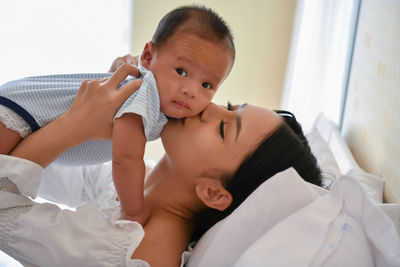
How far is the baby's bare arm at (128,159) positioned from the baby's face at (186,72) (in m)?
0.13

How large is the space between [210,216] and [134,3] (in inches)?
115

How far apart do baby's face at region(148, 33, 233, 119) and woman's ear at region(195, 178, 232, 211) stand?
0.70 ft

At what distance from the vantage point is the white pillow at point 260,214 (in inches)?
39.9

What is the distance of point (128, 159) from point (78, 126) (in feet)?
0.71

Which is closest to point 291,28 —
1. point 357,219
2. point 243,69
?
point 243,69

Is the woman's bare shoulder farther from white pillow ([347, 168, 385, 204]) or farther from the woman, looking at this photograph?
white pillow ([347, 168, 385, 204])

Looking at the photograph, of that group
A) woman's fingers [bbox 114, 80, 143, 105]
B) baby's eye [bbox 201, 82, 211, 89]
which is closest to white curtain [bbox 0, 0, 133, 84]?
woman's fingers [bbox 114, 80, 143, 105]

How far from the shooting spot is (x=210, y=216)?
4.15ft

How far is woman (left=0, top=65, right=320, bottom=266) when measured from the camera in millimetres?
1066

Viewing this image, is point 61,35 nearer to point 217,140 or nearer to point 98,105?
point 98,105

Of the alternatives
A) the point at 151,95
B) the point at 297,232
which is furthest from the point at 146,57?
the point at 297,232

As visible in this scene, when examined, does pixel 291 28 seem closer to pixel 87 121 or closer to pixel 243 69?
pixel 243 69

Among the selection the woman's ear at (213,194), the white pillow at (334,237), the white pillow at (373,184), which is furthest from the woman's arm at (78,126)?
the white pillow at (373,184)

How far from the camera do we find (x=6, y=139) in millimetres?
1219
